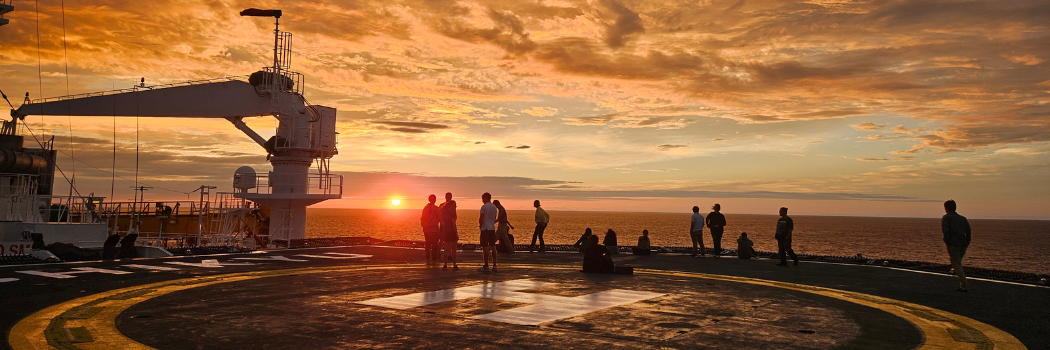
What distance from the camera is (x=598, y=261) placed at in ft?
57.5

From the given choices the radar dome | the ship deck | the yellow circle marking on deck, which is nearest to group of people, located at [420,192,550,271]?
the ship deck

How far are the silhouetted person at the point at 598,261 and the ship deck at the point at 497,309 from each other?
0.33m

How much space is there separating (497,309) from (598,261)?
23.1ft

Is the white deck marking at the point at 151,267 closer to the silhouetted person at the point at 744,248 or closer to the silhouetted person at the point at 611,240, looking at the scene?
the silhouetted person at the point at 611,240

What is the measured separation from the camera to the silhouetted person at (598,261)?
57.2 ft

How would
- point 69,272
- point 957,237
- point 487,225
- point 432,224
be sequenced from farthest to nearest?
point 432,224 < point 487,225 < point 69,272 < point 957,237

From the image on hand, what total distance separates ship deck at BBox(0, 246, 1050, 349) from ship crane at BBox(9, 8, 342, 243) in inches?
610

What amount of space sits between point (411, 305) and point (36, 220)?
22.9m

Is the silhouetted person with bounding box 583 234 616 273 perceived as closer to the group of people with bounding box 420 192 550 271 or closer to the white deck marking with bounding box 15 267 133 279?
the group of people with bounding box 420 192 550 271

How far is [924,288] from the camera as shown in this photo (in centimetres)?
1519

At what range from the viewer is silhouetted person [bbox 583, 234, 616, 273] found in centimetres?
1744

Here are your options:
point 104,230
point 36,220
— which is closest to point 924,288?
point 104,230

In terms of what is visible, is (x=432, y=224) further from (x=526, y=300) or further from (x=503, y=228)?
(x=526, y=300)

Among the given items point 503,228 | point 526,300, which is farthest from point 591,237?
point 526,300
